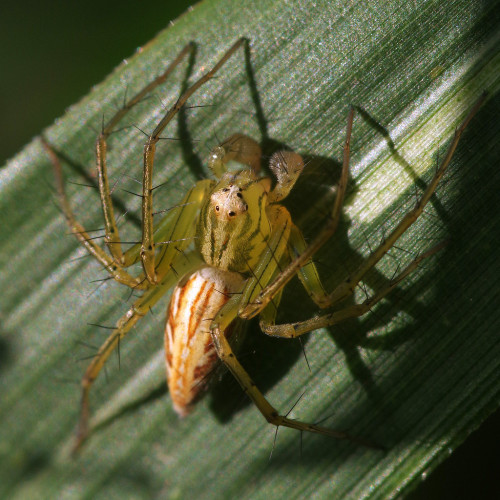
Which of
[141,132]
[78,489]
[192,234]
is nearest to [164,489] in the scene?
[78,489]

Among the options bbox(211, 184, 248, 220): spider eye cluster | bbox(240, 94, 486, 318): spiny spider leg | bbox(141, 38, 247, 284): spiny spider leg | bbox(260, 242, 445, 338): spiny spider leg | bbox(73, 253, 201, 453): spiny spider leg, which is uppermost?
bbox(141, 38, 247, 284): spiny spider leg

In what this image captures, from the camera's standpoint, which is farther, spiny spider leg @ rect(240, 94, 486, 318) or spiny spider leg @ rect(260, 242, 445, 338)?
spiny spider leg @ rect(260, 242, 445, 338)

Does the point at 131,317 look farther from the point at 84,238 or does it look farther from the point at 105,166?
the point at 105,166

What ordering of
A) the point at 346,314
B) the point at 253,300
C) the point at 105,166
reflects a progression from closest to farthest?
the point at 346,314 → the point at 253,300 → the point at 105,166

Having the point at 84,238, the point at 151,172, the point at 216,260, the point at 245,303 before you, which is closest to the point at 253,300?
the point at 245,303

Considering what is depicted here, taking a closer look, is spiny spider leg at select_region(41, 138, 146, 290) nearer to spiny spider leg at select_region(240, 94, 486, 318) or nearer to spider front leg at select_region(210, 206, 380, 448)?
spider front leg at select_region(210, 206, 380, 448)

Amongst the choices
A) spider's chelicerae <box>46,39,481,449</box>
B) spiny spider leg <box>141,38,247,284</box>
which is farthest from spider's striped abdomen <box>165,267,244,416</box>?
spiny spider leg <box>141,38,247,284</box>
